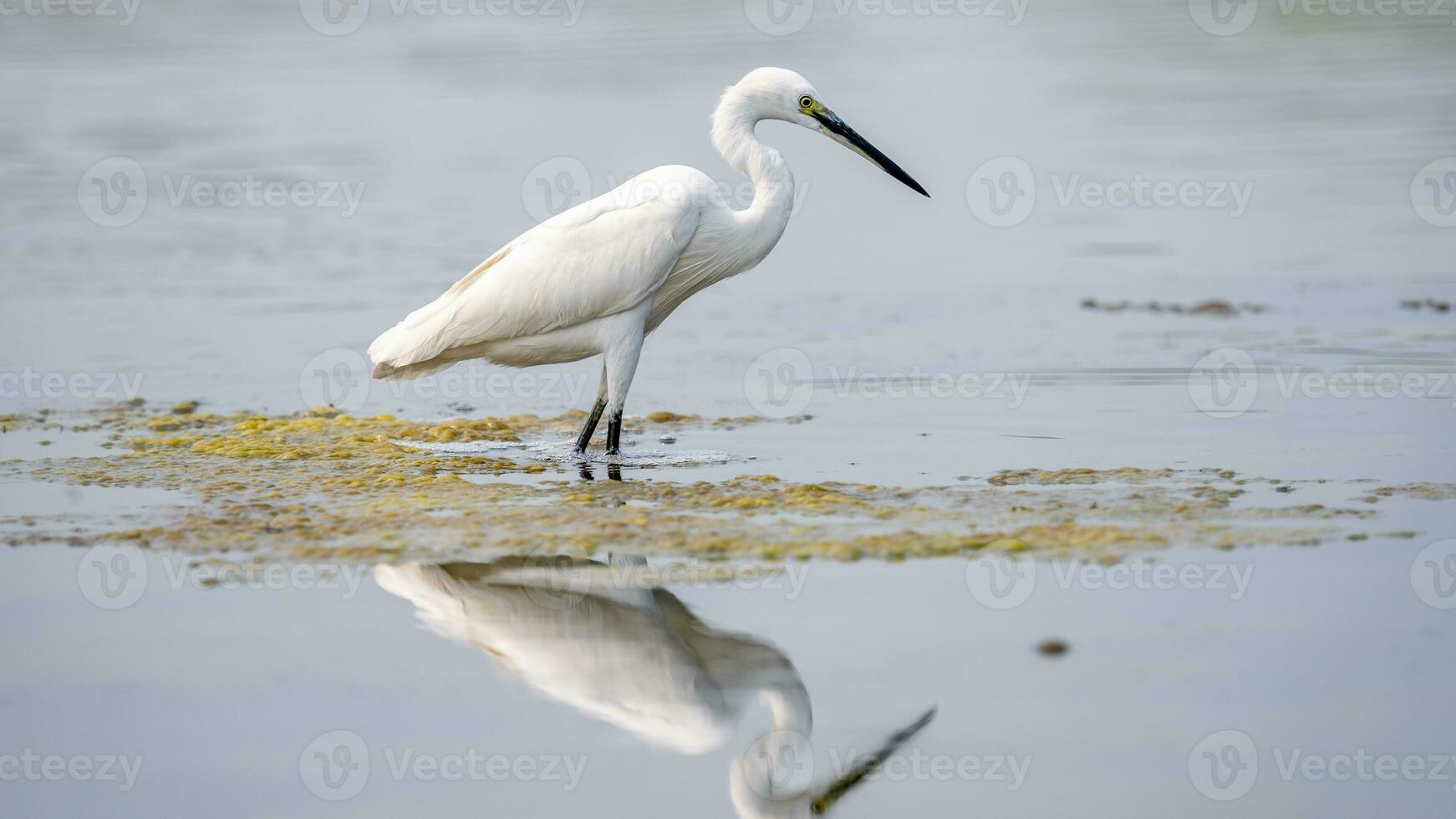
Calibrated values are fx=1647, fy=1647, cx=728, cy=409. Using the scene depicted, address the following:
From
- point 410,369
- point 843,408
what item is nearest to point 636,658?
point 410,369

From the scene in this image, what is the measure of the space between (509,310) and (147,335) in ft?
16.8

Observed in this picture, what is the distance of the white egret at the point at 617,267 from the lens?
8172mm

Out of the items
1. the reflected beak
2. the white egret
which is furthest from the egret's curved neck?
the reflected beak

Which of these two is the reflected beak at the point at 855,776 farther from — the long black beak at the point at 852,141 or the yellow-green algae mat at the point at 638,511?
the long black beak at the point at 852,141

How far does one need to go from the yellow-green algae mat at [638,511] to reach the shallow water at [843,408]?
0.20 feet

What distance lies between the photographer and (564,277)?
824 cm

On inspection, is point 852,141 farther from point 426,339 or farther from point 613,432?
point 426,339

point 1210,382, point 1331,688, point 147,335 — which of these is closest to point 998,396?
point 1210,382

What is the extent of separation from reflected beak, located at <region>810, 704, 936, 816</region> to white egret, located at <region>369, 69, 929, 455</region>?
3.77 meters

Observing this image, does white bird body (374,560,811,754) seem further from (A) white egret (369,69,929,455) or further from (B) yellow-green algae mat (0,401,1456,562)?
(A) white egret (369,69,929,455)

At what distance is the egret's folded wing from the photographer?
8133 millimetres

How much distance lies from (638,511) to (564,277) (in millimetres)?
1540

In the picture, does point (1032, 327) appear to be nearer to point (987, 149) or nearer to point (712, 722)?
point (987, 149)

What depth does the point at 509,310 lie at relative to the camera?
8344 millimetres
